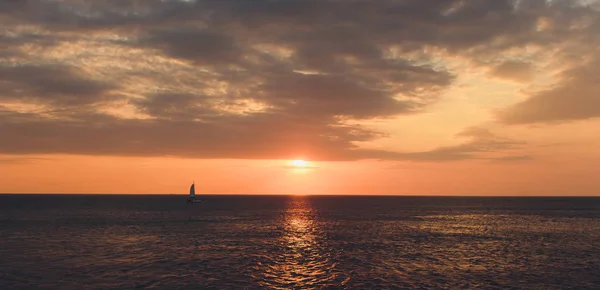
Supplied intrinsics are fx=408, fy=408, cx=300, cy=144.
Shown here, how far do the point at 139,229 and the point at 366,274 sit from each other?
6698cm

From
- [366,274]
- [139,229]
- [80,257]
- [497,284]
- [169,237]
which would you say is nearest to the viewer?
[497,284]

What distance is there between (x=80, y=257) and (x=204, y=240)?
24100mm

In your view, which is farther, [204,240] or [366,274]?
[204,240]

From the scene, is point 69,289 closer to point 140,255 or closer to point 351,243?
point 140,255

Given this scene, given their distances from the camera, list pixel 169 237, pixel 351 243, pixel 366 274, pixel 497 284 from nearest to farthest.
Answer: pixel 497 284 < pixel 366 274 < pixel 351 243 < pixel 169 237

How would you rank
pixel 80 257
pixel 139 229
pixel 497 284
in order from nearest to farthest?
pixel 497 284 < pixel 80 257 < pixel 139 229

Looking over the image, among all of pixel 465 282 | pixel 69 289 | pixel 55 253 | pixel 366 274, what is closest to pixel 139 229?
pixel 55 253

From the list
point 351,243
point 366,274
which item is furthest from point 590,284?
point 351,243

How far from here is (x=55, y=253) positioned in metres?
61.2

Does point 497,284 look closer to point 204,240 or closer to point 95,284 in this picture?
point 95,284

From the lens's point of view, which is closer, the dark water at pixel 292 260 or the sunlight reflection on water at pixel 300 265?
the dark water at pixel 292 260

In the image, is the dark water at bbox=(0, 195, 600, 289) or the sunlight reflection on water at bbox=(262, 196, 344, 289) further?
the sunlight reflection on water at bbox=(262, 196, 344, 289)

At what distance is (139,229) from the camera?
97.0 meters

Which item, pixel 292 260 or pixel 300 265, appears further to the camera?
pixel 292 260
